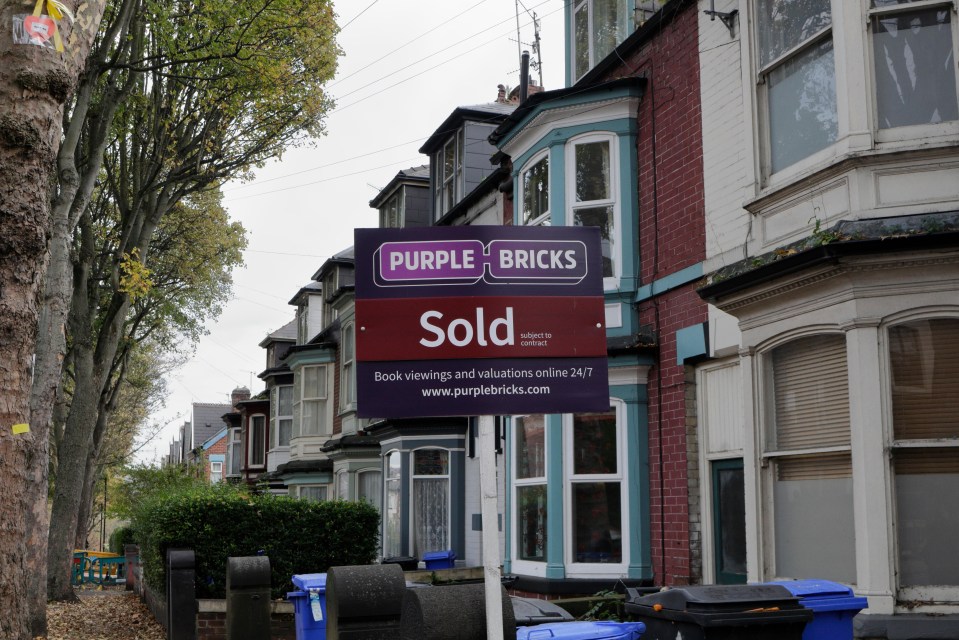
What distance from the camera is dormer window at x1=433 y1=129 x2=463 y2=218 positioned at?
67.3ft

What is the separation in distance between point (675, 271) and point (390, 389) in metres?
7.29

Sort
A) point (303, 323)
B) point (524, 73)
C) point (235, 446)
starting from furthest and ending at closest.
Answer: point (235, 446) → point (303, 323) → point (524, 73)

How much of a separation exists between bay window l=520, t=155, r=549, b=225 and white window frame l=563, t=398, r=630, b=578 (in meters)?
2.98

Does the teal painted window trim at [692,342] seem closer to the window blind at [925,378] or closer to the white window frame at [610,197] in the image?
the white window frame at [610,197]

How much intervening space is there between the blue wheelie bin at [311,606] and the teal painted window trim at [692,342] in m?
4.67

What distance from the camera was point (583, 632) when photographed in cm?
519

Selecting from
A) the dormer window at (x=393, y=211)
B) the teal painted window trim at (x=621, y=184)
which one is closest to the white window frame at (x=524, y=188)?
the teal painted window trim at (x=621, y=184)

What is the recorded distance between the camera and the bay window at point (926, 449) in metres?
7.07

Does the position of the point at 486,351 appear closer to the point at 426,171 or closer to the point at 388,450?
the point at 388,450

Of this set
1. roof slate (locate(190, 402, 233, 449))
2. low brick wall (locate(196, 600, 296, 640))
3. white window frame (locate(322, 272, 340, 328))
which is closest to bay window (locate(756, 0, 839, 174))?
low brick wall (locate(196, 600, 296, 640))

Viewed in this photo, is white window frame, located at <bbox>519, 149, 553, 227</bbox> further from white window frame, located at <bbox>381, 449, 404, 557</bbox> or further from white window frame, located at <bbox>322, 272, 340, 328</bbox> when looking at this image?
white window frame, located at <bbox>322, 272, 340, 328</bbox>

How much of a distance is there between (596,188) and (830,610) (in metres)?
7.51

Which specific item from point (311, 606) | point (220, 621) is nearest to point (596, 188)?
point (311, 606)

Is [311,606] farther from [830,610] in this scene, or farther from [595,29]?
[595,29]
